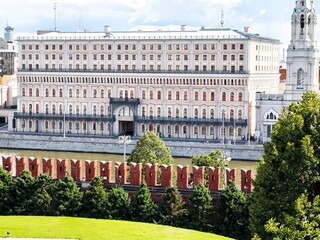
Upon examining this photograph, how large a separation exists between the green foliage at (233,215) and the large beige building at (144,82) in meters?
49.9

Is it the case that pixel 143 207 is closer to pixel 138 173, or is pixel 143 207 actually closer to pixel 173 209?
pixel 173 209

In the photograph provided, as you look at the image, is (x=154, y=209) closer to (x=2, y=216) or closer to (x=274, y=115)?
(x=2, y=216)

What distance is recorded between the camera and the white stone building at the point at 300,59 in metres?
85.9

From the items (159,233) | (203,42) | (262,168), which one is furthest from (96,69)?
(262,168)

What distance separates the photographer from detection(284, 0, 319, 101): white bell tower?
85.8 meters

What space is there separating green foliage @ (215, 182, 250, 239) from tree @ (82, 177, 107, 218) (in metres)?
6.20

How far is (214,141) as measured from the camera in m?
90.1

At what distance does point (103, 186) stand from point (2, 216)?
5740mm

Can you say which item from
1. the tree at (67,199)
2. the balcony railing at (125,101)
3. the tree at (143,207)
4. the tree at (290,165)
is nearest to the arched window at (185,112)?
the balcony railing at (125,101)

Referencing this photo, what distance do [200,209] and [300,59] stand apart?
49732 mm

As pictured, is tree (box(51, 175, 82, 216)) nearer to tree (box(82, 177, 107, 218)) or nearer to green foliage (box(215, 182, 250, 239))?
tree (box(82, 177, 107, 218))

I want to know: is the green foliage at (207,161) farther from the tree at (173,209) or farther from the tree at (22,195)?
the tree at (22,195)

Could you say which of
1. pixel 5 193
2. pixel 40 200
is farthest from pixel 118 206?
pixel 5 193

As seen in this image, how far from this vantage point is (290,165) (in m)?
26.5
